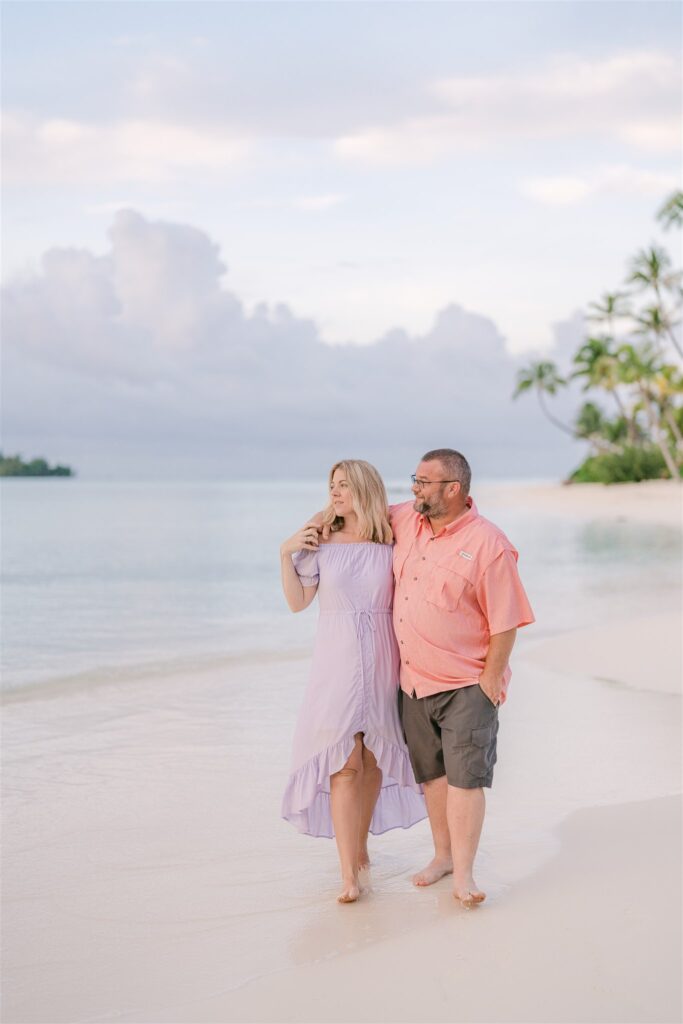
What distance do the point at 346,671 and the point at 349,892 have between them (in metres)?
0.89

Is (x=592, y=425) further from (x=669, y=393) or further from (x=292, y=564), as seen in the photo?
(x=292, y=564)

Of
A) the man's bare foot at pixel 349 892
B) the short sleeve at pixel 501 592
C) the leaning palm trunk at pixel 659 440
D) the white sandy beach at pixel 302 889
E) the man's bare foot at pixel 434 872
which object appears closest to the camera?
the white sandy beach at pixel 302 889

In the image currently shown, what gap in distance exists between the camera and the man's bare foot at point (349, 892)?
4559 mm

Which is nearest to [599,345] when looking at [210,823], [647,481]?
[647,481]

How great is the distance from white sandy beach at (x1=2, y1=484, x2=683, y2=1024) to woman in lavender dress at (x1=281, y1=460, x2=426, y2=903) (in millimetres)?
451

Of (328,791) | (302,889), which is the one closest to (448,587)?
(328,791)

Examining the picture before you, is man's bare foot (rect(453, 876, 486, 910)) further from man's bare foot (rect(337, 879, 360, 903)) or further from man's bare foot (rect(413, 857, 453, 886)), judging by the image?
man's bare foot (rect(337, 879, 360, 903))

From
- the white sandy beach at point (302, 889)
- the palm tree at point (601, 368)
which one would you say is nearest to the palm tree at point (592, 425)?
the palm tree at point (601, 368)

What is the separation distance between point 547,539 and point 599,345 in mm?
41682

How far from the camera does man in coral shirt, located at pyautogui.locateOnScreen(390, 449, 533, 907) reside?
4.34m

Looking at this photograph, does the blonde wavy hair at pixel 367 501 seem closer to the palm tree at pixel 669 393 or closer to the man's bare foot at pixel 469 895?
the man's bare foot at pixel 469 895

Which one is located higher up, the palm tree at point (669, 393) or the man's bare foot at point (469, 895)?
the palm tree at point (669, 393)

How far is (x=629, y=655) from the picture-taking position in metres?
10.5

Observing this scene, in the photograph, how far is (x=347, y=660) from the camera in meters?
4.58
